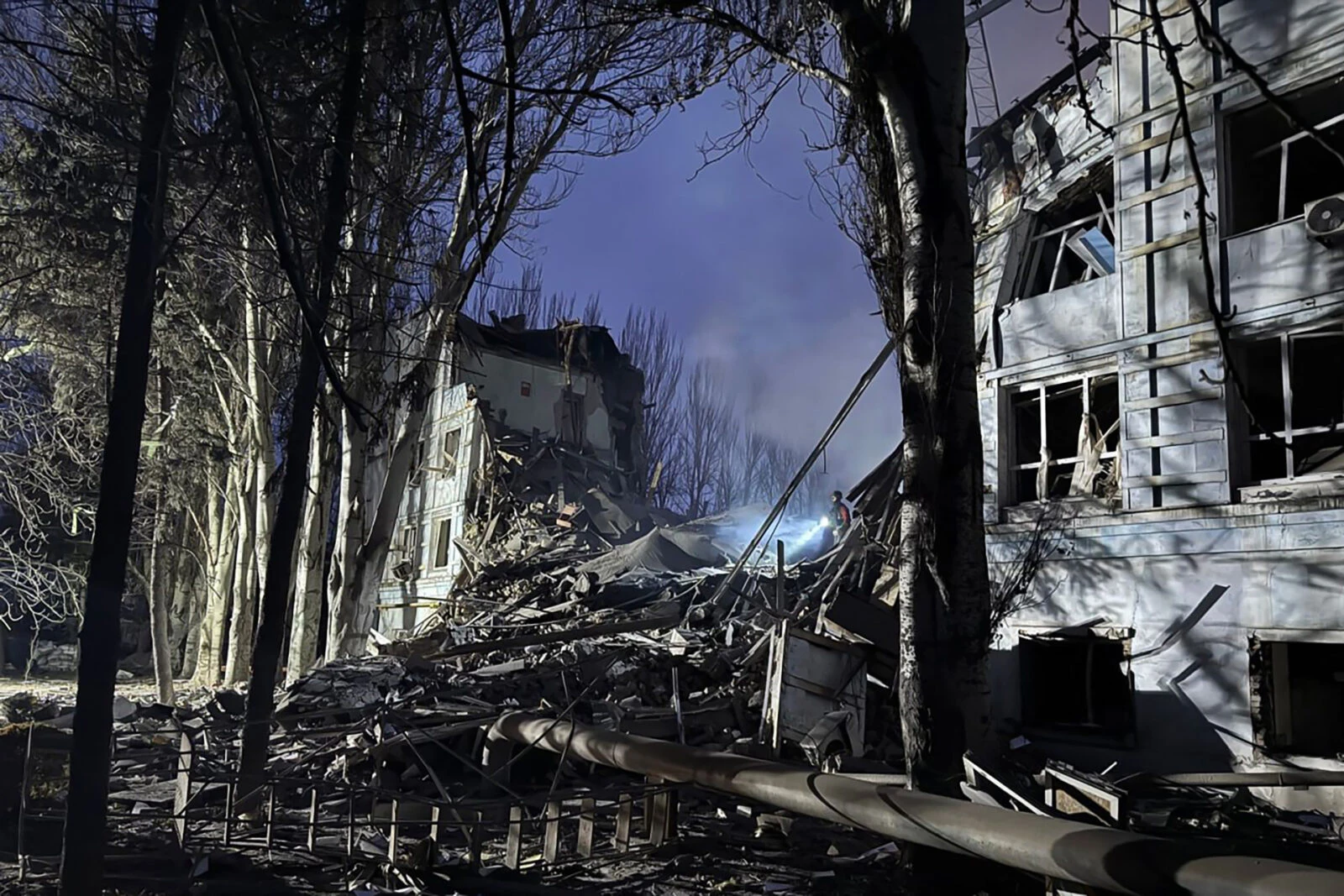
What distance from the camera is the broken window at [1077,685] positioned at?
41.1ft

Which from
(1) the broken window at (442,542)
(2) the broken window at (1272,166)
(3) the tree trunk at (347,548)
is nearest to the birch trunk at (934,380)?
(2) the broken window at (1272,166)

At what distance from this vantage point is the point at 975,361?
22.9 ft

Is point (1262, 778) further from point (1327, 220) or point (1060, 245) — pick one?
point (1060, 245)

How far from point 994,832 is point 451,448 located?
2917 centimetres

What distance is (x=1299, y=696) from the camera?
11.1 metres

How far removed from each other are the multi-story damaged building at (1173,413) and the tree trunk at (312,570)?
35.4 ft

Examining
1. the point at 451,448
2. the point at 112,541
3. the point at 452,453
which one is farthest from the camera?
the point at 451,448

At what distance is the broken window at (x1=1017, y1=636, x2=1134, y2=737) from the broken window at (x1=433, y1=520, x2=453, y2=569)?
2106 cm

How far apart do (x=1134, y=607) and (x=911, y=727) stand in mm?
7059

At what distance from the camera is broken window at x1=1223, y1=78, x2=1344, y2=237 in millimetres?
11578

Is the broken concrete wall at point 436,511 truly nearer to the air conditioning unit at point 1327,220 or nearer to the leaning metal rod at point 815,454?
the leaning metal rod at point 815,454

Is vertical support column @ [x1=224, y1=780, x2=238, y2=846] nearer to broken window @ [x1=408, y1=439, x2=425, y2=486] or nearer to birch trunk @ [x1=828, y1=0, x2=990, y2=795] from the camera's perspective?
birch trunk @ [x1=828, y1=0, x2=990, y2=795]

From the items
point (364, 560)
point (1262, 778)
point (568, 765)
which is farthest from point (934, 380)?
point (364, 560)

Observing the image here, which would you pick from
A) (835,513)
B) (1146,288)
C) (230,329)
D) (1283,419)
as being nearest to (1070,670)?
(1283,419)
